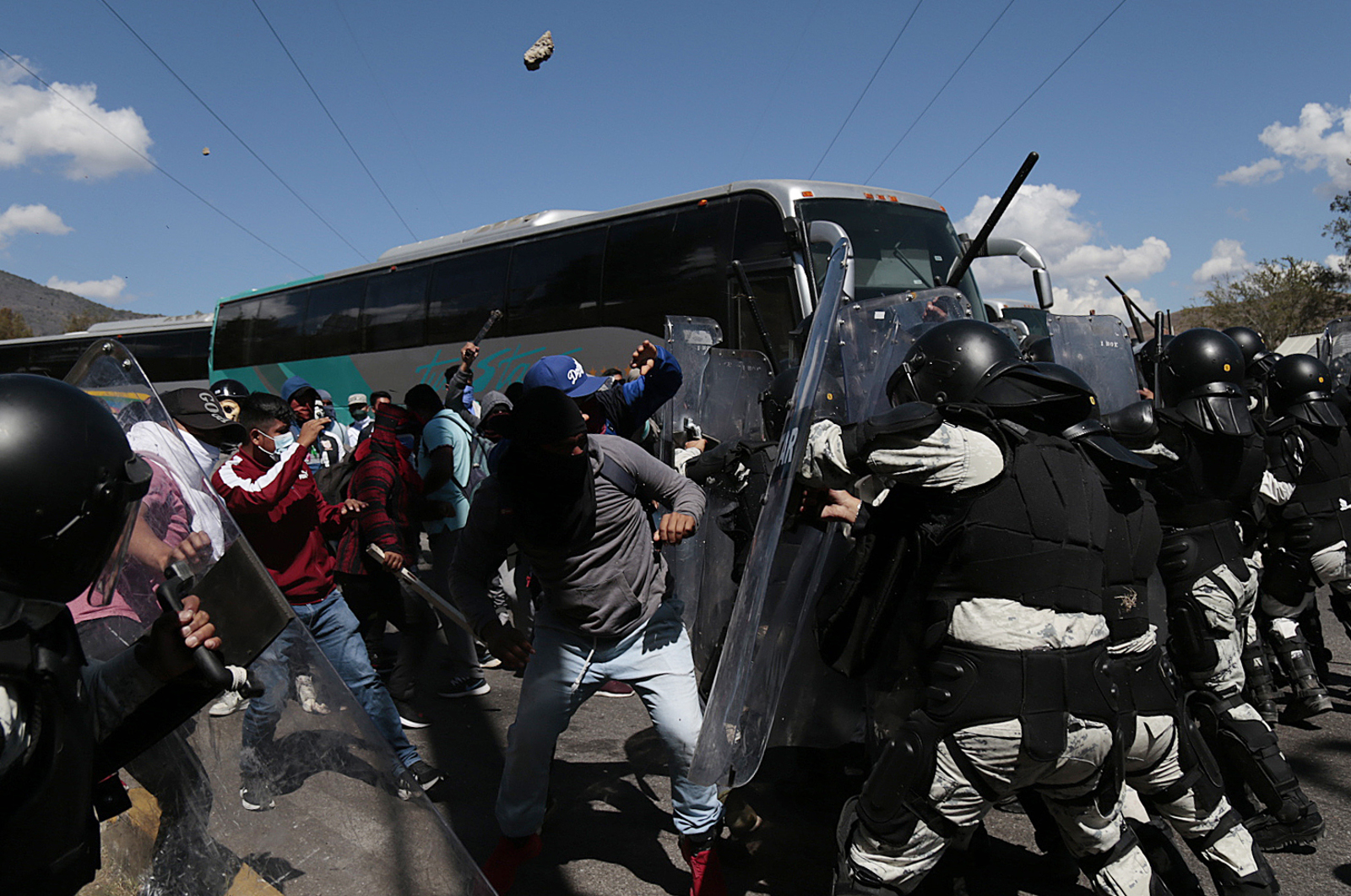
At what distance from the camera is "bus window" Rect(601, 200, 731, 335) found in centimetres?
864

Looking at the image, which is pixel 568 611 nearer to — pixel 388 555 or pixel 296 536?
pixel 296 536

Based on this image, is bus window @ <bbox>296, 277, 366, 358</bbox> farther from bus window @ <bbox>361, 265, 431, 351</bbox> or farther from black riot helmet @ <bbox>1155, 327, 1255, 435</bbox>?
black riot helmet @ <bbox>1155, 327, 1255, 435</bbox>

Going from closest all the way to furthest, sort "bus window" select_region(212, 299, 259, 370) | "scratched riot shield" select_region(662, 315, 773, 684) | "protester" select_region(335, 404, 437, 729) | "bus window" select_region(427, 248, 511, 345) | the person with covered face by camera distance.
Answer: the person with covered face, "scratched riot shield" select_region(662, 315, 773, 684), "protester" select_region(335, 404, 437, 729), "bus window" select_region(427, 248, 511, 345), "bus window" select_region(212, 299, 259, 370)

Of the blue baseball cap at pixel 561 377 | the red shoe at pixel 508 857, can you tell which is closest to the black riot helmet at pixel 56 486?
the red shoe at pixel 508 857

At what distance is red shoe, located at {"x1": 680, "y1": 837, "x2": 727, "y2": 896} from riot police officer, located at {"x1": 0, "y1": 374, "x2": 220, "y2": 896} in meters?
1.79

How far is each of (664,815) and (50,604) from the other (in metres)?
2.71

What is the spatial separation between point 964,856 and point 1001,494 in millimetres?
1491

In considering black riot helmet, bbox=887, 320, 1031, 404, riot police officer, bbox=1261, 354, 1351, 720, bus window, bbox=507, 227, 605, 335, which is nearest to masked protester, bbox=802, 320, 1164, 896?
black riot helmet, bbox=887, 320, 1031, 404

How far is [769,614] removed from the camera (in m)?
2.81

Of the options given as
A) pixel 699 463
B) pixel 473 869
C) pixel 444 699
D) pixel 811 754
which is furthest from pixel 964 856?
pixel 444 699

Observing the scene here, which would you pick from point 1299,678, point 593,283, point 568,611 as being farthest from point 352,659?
point 593,283

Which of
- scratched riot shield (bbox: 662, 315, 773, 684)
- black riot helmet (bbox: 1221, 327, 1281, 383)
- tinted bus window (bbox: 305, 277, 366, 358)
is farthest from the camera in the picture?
tinted bus window (bbox: 305, 277, 366, 358)

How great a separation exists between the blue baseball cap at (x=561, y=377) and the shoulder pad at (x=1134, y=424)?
1962 millimetres

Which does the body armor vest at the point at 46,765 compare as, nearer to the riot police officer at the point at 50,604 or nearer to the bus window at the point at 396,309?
the riot police officer at the point at 50,604
